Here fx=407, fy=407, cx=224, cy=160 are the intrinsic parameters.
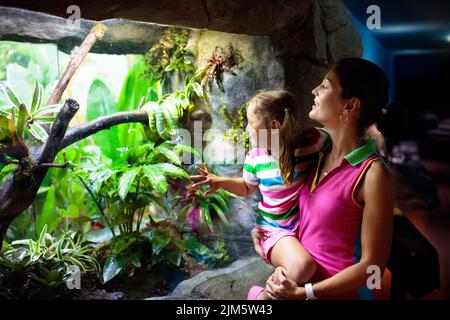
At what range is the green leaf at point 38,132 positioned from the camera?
1776 millimetres

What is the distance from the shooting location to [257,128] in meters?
1.42

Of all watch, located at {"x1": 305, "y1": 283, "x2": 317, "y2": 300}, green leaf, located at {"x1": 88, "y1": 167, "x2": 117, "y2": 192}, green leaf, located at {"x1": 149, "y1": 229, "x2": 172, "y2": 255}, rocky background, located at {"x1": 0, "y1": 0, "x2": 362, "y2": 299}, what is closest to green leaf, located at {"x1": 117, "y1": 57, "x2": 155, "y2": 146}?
green leaf, located at {"x1": 88, "y1": 167, "x2": 117, "y2": 192}

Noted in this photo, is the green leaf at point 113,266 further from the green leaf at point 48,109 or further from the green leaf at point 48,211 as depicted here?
the green leaf at point 48,109

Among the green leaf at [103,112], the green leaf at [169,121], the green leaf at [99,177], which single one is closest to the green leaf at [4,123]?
the green leaf at [99,177]

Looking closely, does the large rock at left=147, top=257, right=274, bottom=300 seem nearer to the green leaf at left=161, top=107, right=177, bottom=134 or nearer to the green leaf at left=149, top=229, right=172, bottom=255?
the green leaf at left=149, top=229, right=172, bottom=255

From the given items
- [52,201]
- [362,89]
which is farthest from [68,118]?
[362,89]

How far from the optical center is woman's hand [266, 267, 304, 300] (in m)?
1.33

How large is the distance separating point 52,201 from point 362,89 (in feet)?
5.76

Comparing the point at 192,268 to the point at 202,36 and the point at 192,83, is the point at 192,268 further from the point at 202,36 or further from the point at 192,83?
the point at 202,36

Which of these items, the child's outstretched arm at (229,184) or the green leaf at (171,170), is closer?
→ the child's outstretched arm at (229,184)

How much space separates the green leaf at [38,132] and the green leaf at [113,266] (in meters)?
0.62
